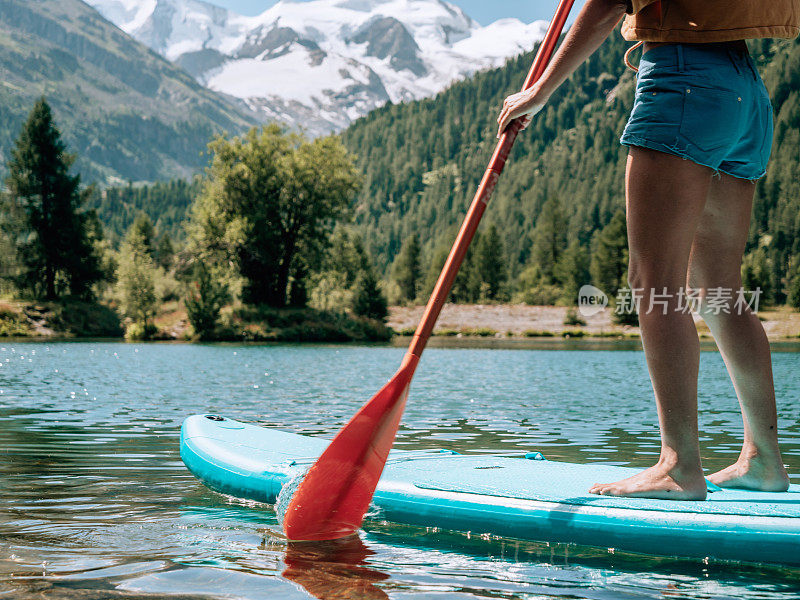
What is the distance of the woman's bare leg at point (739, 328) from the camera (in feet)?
10.9

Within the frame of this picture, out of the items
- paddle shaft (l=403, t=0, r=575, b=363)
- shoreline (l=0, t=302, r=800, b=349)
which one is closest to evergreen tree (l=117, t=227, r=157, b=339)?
shoreline (l=0, t=302, r=800, b=349)

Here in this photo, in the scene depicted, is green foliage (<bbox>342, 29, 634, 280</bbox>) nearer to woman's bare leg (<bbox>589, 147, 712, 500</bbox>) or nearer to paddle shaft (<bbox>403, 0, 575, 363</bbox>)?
paddle shaft (<bbox>403, 0, 575, 363</bbox>)

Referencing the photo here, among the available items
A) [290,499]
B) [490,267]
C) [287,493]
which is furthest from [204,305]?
[490,267]

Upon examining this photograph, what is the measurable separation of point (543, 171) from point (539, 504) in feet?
511

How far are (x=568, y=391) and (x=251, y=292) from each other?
28.0 meters

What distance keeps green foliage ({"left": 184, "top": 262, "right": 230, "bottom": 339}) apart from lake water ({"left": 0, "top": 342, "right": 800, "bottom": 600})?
22376 millimetres

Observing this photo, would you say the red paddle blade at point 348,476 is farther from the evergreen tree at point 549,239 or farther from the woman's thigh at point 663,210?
the evergreen tree at point 549,239

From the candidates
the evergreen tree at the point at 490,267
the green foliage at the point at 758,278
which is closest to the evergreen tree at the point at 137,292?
the green foliage at the point at 758,278

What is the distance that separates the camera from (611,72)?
646 feet

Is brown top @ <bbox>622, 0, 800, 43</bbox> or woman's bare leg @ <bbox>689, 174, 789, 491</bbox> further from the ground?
brown top @ <bbox>622, 0, 800, 43</bbox>

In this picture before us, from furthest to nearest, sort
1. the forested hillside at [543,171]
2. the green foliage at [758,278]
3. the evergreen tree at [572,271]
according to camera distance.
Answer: the forested hillside at [543,171] → the evergreen tree at [572,271] → the green foliage at [758,278]

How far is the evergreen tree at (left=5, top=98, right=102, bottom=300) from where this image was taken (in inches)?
1766

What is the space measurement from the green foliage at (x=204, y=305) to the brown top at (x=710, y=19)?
34.5 meters

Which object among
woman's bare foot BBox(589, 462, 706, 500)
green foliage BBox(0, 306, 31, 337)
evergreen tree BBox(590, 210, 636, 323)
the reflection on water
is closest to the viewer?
the reflection on water
